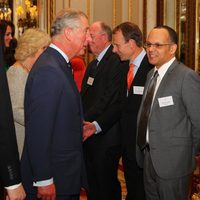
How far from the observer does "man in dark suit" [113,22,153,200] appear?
3.60 meters

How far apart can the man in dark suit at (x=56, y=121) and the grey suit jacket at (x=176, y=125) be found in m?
0.60

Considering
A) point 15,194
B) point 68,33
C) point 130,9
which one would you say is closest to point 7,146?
point 15,194

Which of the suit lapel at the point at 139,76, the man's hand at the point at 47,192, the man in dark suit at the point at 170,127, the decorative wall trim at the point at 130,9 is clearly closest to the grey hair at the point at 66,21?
the man in dark suit at the point at 170,127

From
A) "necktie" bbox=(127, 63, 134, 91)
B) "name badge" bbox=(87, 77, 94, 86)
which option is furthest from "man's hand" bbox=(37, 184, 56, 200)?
"name badge" bbox=(87, 77, 94, 86)

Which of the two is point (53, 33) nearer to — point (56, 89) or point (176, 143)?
point (56, 89)

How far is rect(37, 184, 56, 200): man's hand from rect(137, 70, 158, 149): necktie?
89cm

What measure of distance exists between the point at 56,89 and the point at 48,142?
30 cm

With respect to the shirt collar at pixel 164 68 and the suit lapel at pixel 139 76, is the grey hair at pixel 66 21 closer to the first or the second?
the shirt collar at pixel 164 68

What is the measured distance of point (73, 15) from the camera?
2613 mm

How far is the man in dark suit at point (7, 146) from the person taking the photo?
1.78m

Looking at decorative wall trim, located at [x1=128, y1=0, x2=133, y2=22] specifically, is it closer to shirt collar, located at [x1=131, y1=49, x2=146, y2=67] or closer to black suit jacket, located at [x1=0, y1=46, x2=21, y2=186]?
shirt collar, located at [x1=131, y1=49, x2=146, y2=67]

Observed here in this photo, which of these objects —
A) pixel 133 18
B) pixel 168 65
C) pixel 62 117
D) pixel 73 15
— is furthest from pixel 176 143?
pixel 133 18

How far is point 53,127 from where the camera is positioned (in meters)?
2.39

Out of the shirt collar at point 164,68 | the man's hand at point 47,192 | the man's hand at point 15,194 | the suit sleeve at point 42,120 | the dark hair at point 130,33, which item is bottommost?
the man's hand at point 47,192
